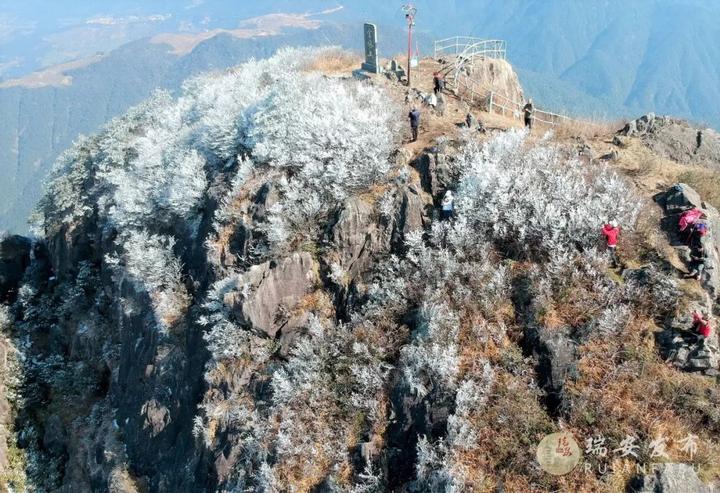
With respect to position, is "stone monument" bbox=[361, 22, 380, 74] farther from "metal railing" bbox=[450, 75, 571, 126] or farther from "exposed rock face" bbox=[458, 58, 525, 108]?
"exposed rock face" bbox=[458, 58, 525, 108]

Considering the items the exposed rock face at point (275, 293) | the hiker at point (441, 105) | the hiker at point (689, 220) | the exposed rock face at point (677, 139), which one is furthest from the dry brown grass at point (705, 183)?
the exposed rock face at point (275, 293)

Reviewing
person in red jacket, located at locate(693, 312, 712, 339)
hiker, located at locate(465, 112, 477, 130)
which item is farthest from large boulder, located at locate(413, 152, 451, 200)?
person in red jacket, located at locate(693, 312, 712, 339)

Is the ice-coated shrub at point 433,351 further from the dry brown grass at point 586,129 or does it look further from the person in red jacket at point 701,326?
the dry brown grass at point 586,129

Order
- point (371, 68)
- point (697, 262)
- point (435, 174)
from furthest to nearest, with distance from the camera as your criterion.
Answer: point (371, 68), point (435, 174), point (697, 262)

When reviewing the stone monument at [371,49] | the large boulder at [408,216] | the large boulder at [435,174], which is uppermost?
the stone monument at [371,49]

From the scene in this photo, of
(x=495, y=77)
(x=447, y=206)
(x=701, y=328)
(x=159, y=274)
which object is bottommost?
(x=159, y=274)

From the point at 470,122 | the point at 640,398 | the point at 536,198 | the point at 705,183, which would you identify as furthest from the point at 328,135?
the point at 705,183

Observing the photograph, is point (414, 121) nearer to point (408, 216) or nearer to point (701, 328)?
point (408, 216)
